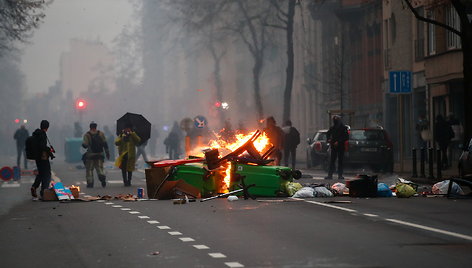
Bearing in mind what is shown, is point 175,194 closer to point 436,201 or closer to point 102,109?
point 436,201

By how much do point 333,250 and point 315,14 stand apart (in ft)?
184

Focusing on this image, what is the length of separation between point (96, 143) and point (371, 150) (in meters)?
9.79

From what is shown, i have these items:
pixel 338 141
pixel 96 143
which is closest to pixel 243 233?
pixel 96 143

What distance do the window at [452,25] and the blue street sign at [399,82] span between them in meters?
11.7

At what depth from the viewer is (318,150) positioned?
43.0m

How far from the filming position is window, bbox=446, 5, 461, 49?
152 ft

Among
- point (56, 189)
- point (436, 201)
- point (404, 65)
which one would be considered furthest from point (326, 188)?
point (404, 65)

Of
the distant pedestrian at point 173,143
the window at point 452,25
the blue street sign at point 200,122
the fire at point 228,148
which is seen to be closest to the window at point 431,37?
the window at point 452,25

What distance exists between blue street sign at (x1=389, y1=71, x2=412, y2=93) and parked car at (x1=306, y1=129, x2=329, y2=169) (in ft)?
24.1

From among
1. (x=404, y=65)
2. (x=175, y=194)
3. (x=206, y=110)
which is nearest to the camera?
(x=175, y=194)

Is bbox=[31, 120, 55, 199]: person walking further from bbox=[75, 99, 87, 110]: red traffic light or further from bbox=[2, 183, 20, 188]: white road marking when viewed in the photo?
bbox=[75, 99, 87, 110]: red traffic light

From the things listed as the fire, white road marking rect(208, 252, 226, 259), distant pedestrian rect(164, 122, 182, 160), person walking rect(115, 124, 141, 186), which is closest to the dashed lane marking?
white road marking rect(208, 252, 226, 259)

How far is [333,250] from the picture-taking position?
12.8m

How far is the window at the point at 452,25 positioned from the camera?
152 feet
